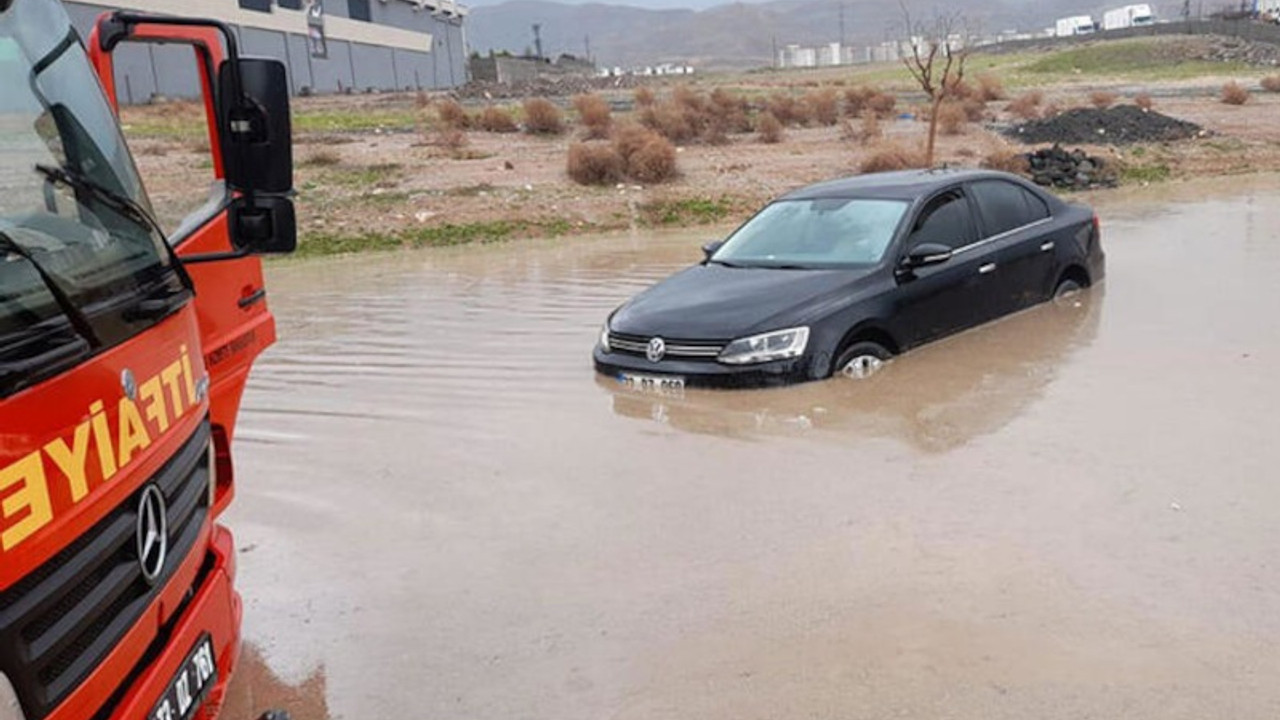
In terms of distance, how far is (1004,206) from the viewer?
30.8ft

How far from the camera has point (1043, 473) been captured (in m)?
6.15

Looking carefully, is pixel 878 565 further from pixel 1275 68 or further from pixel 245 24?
pixel 1275 68

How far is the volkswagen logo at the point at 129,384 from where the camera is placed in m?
2.64

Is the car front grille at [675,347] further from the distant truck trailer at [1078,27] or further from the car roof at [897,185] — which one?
the distant truck trailer at [1078,27]

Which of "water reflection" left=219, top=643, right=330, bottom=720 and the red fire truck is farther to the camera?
"water reflection" left=219, top=643, right=330, bottom=720

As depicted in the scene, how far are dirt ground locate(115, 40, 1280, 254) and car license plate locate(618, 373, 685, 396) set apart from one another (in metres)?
3.52

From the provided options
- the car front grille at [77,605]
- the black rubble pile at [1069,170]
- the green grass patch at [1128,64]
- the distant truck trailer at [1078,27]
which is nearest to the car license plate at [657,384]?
the car front grille at [77,605]

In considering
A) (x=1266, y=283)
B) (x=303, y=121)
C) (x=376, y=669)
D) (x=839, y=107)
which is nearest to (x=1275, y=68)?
(x=839, y=107)

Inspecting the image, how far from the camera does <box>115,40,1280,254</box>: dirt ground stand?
18.8 metres

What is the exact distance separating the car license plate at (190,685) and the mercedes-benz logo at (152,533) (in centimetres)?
27

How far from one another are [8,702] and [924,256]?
271 inches

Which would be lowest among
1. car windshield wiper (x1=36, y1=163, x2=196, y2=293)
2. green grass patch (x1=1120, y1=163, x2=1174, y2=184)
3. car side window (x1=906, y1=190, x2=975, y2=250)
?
green grass patch (x1=1120, y1=163, x2=1174, y2=184)

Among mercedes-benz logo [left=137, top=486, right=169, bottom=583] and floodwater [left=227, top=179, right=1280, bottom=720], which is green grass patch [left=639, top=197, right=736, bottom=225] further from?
mercedes-benz logo [left=137, top=486, right=169, bottom=583]

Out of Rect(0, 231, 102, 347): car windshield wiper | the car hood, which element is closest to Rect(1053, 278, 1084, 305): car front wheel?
the car hood
